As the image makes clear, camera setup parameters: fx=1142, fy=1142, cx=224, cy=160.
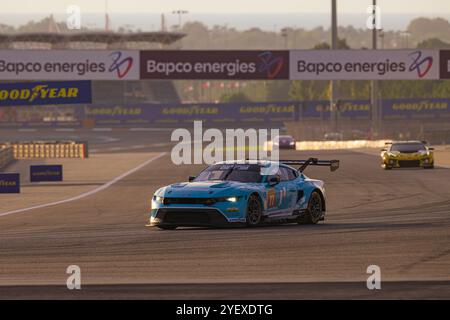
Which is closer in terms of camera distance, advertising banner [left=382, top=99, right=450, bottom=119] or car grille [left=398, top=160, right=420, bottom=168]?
car grille [left=398, top=160, right=420, bottom=168]

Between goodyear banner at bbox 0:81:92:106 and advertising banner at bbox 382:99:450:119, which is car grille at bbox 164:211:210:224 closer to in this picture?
goodyear banner at bbox 0:81:92:106

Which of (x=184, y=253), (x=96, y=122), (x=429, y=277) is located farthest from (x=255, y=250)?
(x=96, y=122)

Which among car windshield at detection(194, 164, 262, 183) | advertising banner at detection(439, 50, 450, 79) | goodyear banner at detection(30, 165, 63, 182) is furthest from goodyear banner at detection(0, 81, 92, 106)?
car windshield at detection(194, 164, 262, 183)

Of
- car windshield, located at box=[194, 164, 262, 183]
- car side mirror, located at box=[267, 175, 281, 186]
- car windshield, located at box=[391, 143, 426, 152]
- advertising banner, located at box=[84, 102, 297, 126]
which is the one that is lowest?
car windshield, located at box=[391, 143, 426, 152]

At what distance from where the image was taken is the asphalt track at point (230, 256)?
12.3 metres

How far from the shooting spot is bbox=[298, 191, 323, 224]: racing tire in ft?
69.9

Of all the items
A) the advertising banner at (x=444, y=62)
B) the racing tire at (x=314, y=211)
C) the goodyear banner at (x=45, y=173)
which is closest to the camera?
the racing tire at (x=314, y=211)

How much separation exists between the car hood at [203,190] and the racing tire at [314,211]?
6.68ft

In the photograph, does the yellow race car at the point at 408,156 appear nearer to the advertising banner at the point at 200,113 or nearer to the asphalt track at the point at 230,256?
the asphalt track at the point at 230,256

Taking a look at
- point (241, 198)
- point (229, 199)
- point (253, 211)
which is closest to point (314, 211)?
point (253, 211)

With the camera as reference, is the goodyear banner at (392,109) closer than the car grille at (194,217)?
No

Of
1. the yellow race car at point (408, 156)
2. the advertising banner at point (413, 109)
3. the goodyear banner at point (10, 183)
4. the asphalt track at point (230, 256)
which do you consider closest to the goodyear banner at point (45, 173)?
the goodyear banner at point (10, 183)

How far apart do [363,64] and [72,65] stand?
46.5 feet

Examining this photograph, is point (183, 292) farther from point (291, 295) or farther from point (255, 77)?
point (255, 77)
